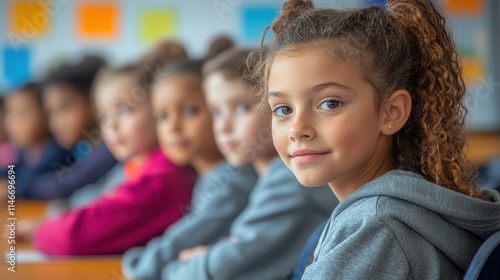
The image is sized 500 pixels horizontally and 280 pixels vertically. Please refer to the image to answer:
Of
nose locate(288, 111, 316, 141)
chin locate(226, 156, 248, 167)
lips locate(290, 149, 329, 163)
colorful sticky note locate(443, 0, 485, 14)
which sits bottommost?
chin locate(226, 156, 248, 167)

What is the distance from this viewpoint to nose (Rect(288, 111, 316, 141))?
1017 mm

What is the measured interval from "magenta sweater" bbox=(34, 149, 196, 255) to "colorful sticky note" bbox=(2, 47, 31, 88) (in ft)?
1.88

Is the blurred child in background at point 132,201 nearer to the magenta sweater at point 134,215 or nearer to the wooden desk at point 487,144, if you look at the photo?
the magenta sweater at point 134,215

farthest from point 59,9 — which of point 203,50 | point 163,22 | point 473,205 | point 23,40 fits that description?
point 473,205

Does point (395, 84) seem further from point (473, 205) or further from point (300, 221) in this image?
point (300, 221)

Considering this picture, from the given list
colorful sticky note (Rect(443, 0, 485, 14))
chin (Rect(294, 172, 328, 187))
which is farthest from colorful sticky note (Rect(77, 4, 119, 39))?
chin (Rect(294, 172, 328, 187))

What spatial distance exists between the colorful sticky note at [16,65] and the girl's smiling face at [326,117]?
1.69 metres

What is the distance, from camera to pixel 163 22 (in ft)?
7.86

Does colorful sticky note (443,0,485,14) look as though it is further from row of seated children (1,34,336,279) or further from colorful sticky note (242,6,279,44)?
row of seated children (1,34,336,279)

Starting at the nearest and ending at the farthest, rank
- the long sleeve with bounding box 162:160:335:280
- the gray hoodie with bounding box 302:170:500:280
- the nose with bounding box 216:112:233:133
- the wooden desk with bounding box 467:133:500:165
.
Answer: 1. the gray hoodie with bounding box 302:170:500:280
2. the long sleeve with bounding box 162:160:335:280
3. the nose with bounding box 216:112:233:133
4. the wooden desk with bounding box 467:133:500:165

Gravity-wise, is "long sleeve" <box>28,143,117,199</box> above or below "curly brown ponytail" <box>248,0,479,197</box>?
below

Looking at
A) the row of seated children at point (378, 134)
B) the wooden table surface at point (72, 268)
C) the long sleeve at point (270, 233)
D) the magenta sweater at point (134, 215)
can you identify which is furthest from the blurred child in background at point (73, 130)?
the row of seated children at point (378, 134)

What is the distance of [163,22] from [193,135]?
1.45ft

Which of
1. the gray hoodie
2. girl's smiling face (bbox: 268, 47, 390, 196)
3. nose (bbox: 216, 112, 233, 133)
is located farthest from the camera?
nose (bbox: 216, 112, 233, 133)
